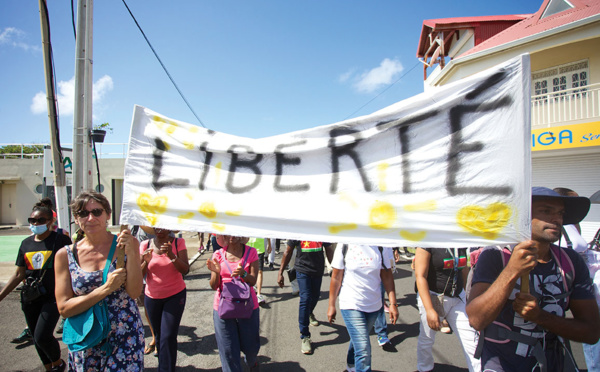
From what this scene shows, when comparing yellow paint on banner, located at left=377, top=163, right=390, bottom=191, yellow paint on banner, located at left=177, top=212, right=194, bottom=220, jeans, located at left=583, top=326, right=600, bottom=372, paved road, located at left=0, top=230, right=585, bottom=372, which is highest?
yellow paint on banner, located at left=377, top=163, right=390, bottom=191

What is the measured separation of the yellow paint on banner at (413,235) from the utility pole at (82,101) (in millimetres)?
5401

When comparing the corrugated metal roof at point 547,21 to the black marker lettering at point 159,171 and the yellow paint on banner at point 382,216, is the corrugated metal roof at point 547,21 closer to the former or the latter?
the yellow paint on banner at point 382,216

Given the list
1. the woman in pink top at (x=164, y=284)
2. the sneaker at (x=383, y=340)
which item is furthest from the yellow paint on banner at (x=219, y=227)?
the sneaker at (x=383, y=340)

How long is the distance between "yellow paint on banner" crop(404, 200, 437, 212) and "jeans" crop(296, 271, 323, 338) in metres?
2.77

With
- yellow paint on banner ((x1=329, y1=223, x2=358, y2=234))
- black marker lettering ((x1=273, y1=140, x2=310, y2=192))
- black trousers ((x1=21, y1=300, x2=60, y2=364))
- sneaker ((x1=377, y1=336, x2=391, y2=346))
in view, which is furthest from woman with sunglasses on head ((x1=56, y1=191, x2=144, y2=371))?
sneaker ((x1=377, y1=336, x2=391, y2=346))

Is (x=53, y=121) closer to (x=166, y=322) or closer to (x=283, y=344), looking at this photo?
(x=166, y=322)

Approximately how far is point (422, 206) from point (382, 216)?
239mm

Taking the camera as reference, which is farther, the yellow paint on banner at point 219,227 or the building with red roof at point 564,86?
the building with red roof at point 564,86

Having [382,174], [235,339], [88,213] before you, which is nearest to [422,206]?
[382,174]

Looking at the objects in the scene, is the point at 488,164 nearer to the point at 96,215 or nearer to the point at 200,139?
the point at 200,139

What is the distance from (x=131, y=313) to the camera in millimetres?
2426

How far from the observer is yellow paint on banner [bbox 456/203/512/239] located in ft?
5.75

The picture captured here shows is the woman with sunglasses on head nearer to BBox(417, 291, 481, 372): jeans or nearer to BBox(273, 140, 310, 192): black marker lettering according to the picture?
BBox(273, 140, 310, 192): black marker lettering

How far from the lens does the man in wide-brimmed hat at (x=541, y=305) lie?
1822mm
